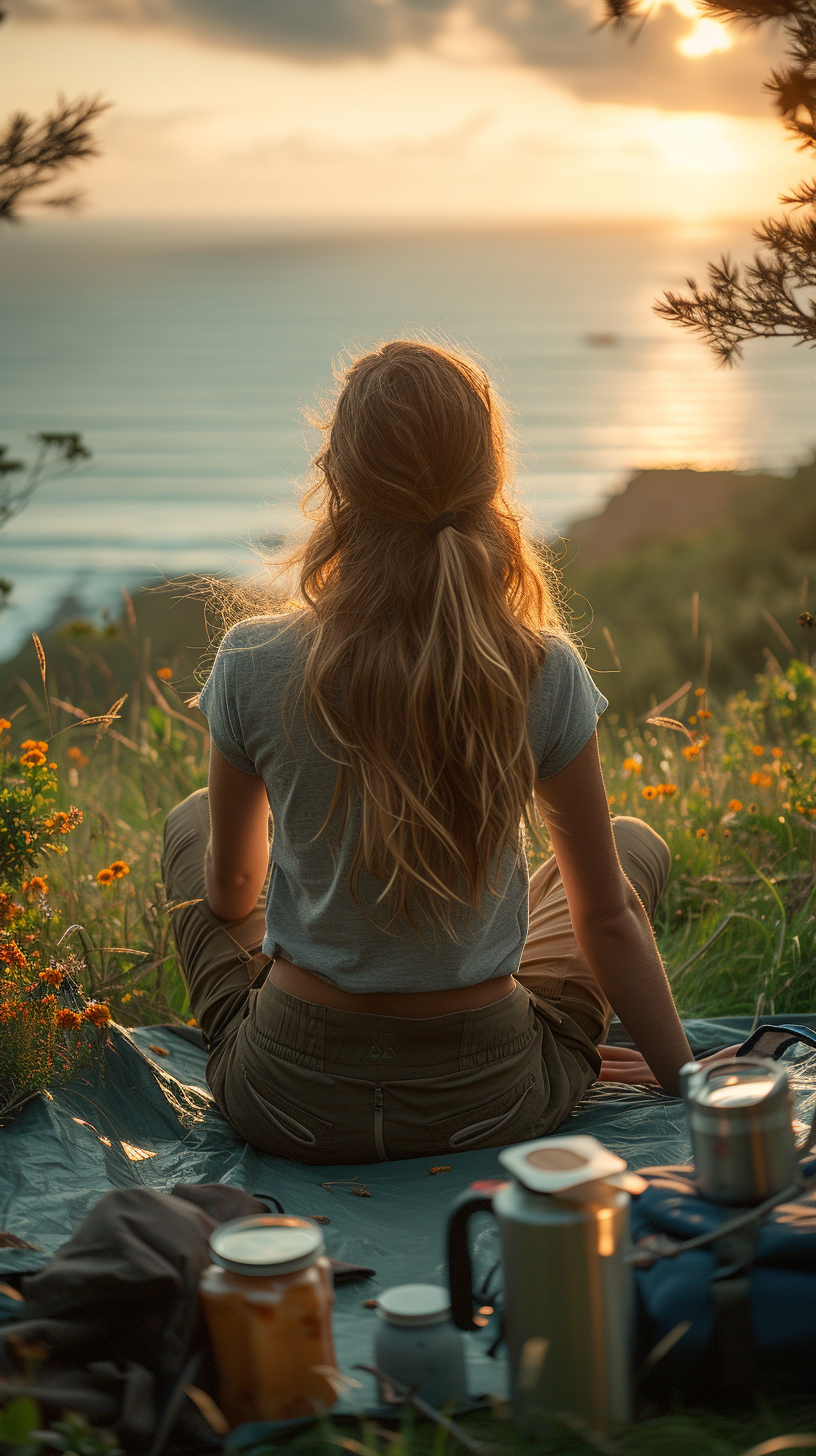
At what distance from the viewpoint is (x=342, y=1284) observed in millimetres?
1722

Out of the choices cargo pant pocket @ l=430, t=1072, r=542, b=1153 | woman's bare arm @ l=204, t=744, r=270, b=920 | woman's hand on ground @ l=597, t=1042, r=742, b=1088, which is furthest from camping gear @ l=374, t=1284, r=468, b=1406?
woman's hand on ground @ l=597, t=1042, r=742, b=1088

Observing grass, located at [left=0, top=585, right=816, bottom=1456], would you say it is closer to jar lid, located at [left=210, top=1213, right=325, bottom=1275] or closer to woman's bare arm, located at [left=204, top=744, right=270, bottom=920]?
woman's bare arm, located at [left=204, top=744, right=270, bottom=920]

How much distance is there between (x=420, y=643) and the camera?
1880 mm

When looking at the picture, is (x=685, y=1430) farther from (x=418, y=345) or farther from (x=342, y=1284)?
(x=418, y=345)

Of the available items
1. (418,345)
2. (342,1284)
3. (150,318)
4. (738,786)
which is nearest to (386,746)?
(418,345)

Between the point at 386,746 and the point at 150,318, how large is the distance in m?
104

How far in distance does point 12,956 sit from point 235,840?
0.46 meters

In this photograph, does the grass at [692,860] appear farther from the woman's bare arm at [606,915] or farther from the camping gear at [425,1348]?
the camping gear at [425,1348]

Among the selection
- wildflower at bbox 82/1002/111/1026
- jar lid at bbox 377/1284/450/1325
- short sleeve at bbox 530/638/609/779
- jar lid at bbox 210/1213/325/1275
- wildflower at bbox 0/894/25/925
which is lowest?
jar lid at bbox 377/1284/450/1325

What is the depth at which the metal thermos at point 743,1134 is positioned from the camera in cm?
130

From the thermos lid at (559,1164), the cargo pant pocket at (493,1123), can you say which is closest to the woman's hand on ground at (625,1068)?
the cargo pant pocket at (493,1123)

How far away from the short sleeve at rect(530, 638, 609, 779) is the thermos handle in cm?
84

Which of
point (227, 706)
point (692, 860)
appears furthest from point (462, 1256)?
point (692, 860)

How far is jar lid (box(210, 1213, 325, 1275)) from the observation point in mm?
1245
